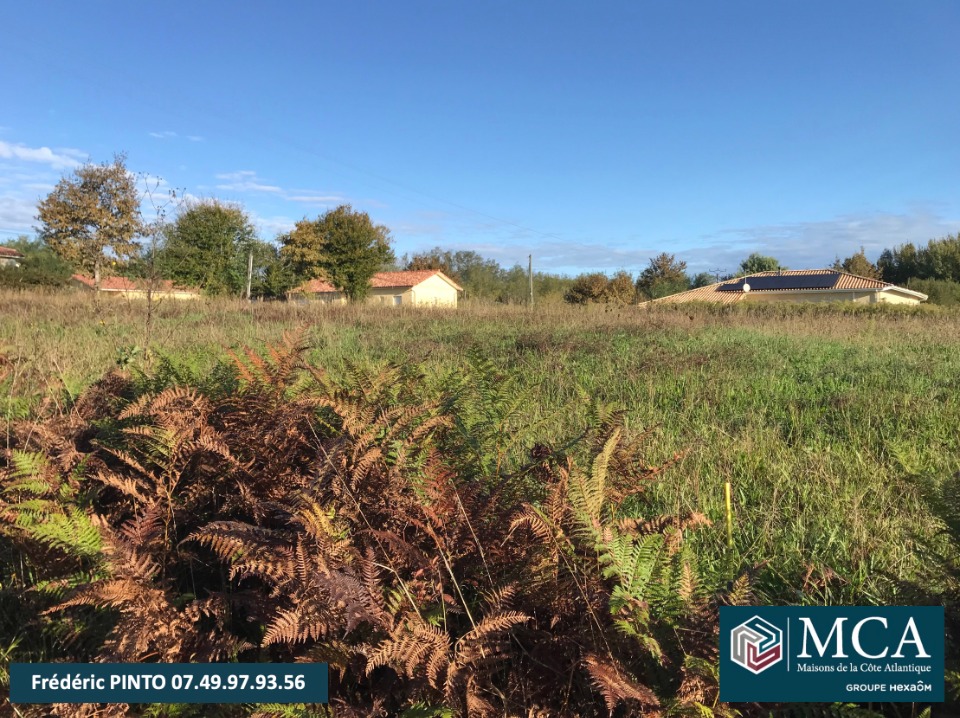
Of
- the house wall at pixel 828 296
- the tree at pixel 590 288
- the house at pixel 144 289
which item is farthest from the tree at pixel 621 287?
the house at pixel 144 289

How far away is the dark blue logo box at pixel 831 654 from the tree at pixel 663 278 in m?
46.6

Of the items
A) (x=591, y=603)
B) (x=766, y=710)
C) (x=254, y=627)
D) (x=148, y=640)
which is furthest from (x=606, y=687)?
(x=148, y=640)

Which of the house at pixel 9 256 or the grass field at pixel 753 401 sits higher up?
the house at pixel 9 256

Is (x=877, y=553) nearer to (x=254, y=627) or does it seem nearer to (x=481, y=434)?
(x=481, y=434)

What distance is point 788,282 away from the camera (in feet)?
153

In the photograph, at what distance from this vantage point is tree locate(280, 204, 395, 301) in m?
34.8

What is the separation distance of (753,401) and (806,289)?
45.2 metres

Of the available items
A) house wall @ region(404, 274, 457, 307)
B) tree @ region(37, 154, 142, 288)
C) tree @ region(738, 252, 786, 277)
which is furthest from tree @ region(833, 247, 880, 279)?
tree @ region(37, 154, 142, 288)

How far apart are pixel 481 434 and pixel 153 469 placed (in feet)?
4.43

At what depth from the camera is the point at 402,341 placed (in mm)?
8859

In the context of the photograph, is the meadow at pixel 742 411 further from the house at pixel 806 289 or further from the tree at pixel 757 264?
the tree at pixel 757 264

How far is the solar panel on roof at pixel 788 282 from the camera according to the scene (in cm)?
4416

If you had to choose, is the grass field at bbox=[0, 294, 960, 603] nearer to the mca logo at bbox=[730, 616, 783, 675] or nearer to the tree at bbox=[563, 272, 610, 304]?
the mca logo at bbox=[730, 616, 783, 675]

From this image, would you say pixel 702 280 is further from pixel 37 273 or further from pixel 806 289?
pixel 37 273
